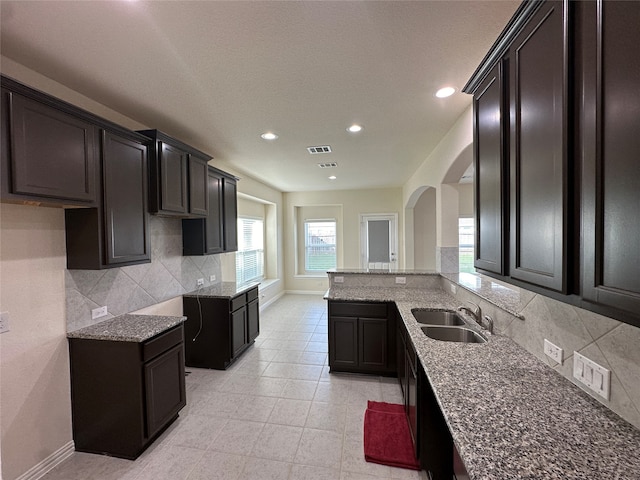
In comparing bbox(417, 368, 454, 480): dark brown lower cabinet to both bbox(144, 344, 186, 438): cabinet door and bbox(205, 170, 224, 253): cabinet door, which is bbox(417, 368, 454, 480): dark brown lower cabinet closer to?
bbox(144, 344, 186, 438): cabinet door

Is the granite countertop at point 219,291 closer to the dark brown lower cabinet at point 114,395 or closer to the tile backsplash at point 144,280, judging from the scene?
the tile backsplash at point 144,280

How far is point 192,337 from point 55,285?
1.70 metres

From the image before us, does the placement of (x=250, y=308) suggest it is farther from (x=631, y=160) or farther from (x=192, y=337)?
(x=631, y=160)

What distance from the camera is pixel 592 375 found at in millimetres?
1177

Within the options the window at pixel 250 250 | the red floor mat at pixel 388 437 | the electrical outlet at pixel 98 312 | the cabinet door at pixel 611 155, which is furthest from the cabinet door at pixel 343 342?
the window at pixel 250 250

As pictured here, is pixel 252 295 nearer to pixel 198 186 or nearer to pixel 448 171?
pixel 198 186

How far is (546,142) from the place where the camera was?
994 millimetres

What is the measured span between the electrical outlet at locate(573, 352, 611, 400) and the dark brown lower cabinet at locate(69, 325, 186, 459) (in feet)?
8.64

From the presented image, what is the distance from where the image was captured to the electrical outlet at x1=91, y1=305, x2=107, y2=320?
225 centimetres

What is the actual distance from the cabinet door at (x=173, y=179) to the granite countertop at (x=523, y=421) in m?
2.60

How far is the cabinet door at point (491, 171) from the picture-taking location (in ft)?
4.27

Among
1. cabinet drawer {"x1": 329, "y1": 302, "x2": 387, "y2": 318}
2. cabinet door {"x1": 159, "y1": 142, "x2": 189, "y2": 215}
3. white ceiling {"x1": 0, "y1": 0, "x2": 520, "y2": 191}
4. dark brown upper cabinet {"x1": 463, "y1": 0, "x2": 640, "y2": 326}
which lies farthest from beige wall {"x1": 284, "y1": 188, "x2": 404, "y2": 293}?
dark brown upper cabinet {"x1": 463, "y1": 0, "x2": 640, "y2": 326}

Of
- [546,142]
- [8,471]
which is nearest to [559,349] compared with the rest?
[546,142]

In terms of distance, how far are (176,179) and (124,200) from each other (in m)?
0.65
